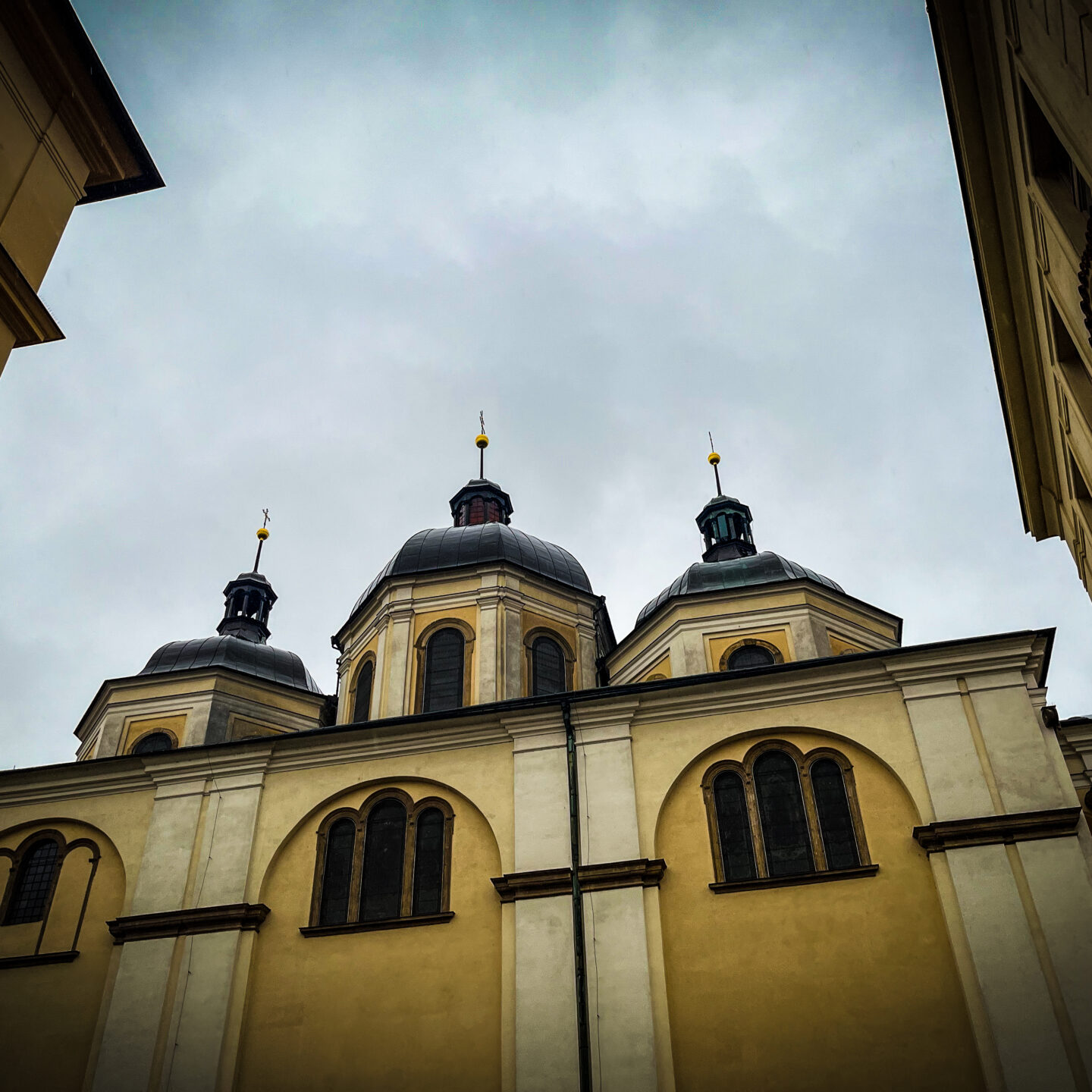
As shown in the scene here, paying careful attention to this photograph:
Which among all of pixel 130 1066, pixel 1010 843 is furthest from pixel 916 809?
pixel 130 1066

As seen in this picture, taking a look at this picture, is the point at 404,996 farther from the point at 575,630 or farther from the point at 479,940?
the point at 575,630

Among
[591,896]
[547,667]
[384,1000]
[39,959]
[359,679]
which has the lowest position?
[384,1000]

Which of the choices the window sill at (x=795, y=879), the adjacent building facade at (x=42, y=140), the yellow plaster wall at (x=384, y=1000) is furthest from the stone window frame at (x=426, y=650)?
the adjacent building facade at (x=42, y=140)

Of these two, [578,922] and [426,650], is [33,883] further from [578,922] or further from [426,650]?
[578,922]

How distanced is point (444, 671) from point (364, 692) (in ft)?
6.96

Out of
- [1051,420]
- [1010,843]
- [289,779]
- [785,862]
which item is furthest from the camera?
[289,779]

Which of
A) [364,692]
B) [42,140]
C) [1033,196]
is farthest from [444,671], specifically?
[1033,196]

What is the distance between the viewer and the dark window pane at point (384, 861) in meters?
15.3

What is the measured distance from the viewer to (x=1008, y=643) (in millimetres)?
14961

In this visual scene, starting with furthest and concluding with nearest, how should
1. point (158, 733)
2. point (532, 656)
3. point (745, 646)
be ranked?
point (158, 733) < point (532, 656) < point (745, 646)

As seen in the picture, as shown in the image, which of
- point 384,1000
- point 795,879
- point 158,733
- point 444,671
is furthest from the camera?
point 158,733

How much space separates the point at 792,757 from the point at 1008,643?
3520 mm

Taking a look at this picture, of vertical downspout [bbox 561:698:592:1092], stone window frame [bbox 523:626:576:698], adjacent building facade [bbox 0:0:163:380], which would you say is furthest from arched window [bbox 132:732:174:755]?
adjacent building facade [bbox 0:0:163:380]

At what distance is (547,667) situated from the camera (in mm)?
22109
